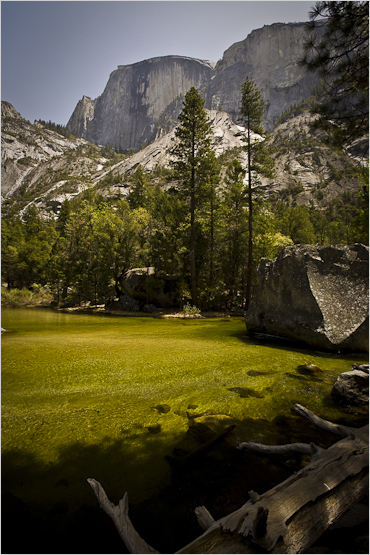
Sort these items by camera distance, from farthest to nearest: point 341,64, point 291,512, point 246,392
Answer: point 246,392, point 341,64, point 291,512

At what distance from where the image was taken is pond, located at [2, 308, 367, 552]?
2594 millimetres

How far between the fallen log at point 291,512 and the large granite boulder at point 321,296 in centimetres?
526

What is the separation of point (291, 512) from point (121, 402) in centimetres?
310

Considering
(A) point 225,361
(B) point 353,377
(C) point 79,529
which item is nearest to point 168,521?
(C) point 79,529

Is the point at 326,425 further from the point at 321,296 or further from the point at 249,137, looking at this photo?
the point at 249,137

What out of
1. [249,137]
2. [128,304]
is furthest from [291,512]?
[128,304]

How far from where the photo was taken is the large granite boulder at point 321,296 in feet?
23.1

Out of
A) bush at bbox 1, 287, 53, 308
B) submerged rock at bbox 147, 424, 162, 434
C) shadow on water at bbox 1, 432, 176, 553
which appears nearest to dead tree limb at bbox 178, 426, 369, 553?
shadow on water at bbox 1, 432, 176, 553

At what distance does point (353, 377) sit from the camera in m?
4.22

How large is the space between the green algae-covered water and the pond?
14 mm

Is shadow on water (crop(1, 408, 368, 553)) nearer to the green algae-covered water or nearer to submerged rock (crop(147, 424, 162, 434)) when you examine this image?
the green algae-covered water

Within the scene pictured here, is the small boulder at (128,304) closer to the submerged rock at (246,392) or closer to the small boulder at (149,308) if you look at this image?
the small boulder at (149,308)

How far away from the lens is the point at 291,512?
1708mm

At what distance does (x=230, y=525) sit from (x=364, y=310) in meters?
7.01
